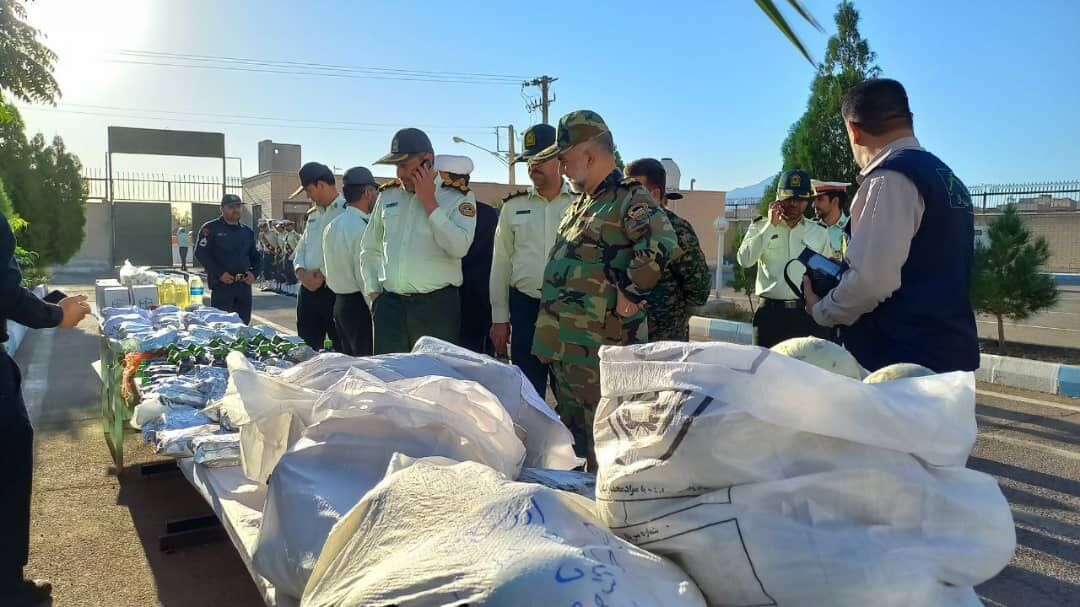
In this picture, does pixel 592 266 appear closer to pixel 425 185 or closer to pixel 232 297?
pixel 425 185

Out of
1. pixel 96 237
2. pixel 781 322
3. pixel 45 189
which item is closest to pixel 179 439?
pixel 781 322

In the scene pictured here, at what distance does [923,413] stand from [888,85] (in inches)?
61.5

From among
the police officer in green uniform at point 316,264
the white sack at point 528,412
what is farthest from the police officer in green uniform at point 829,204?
the white sack at point 528,412

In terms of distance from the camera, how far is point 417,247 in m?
4.21

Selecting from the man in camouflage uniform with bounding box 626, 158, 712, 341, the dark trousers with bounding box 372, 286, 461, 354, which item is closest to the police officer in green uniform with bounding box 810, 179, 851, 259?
the man in camouflage uniform with bounding box 626, 158, 712, 341

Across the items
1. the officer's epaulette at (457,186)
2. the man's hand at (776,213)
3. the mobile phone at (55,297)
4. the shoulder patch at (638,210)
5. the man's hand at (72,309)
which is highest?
the officer's epaulette at (457,186)

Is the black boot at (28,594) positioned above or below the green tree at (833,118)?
below

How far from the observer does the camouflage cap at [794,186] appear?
556cm

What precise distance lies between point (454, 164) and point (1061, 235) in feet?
89.5

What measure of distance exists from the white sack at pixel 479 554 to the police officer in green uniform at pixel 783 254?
4.47 m

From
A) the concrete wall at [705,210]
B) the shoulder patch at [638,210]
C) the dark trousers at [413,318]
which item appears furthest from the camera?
the concrete wall at [705,210]

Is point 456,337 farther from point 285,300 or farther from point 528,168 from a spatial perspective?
point 285,300

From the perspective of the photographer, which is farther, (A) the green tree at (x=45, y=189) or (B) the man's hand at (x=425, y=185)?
(A) the green tree at (x=45, y=189)

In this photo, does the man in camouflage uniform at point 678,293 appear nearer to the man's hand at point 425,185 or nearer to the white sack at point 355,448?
the man's hand at point 425,185
